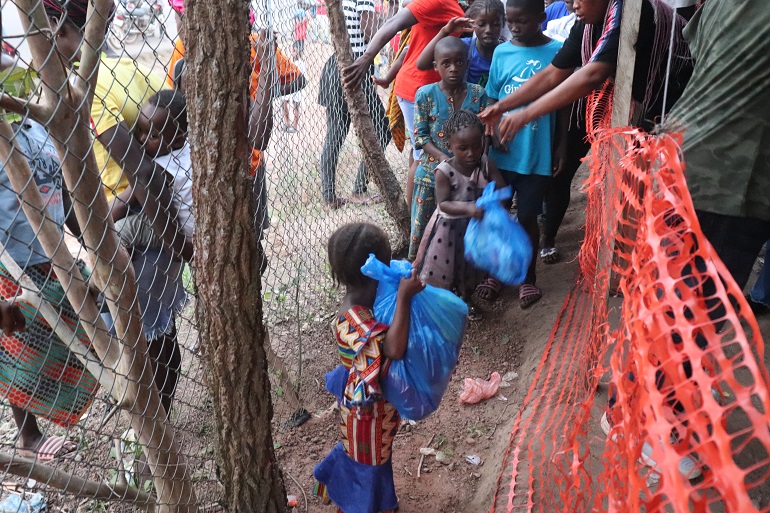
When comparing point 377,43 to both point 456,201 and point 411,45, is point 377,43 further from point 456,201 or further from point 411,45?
point 456,201

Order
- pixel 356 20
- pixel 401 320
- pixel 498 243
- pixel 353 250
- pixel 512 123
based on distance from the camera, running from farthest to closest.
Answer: pixel 356 20 → pixel 512 123 → pixel 498 243 → pixel 353 250 → pixel 401 320

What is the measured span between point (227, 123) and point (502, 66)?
2.53m

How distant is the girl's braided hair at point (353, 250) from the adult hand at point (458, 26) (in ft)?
7.77

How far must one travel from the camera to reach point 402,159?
25.9ft

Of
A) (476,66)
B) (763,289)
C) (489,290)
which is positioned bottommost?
(489,290)

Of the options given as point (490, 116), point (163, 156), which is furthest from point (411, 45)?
point (163, 156)

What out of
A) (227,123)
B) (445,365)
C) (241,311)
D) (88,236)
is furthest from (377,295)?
(88,236)

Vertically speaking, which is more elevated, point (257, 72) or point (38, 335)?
point (257, 72)

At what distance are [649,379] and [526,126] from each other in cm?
299

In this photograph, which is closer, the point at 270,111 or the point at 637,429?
the point at 637,429

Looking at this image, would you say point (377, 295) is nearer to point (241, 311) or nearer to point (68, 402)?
point (241, 311)

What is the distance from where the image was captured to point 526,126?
3830 millimetres

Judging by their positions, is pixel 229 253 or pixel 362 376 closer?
pixel 229 253

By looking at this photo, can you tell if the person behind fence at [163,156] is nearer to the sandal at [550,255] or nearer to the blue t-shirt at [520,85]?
the blue t-shirt at [520,85]
